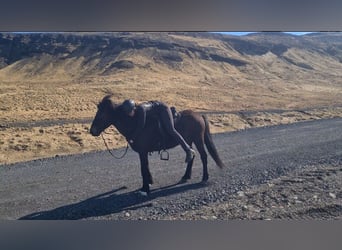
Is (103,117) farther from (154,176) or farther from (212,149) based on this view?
(212,149)

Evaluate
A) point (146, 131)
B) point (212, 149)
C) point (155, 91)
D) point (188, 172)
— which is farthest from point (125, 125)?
point (212, 149)

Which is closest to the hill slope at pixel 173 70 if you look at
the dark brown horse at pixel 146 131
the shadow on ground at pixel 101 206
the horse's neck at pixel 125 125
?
the dark brown horse at pixel 146 131

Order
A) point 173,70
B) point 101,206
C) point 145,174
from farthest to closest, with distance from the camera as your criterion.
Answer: point 173,70, point 145,174, point 101,206

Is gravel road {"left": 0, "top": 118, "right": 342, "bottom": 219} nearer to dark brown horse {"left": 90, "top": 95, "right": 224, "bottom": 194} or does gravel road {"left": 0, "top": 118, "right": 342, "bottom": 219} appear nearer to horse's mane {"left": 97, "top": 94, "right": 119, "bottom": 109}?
dark brown horse {"left": 90, "top": 95, "right": 224, "bottom": 194}

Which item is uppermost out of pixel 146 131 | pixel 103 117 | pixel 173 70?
pixel 173 70

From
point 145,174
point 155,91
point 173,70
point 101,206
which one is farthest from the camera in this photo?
point 173,70

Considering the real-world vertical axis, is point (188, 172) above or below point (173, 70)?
below

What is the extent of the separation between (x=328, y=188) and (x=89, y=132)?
2191 millimetres

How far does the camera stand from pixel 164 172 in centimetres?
387

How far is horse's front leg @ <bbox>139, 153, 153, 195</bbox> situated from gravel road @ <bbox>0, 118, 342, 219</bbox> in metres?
0.04

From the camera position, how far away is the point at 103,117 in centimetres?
388

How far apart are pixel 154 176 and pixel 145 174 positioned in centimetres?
8
